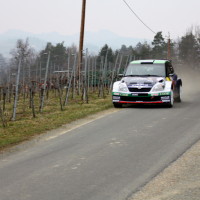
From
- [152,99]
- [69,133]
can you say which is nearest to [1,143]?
[69,133]

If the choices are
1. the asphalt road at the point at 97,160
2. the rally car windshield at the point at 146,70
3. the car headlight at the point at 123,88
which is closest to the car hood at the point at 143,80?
the car headlight at the point at 123,88

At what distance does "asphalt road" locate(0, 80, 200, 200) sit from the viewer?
211 inches

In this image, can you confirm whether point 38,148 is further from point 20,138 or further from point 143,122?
point 143,122

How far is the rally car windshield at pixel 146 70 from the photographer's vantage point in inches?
606

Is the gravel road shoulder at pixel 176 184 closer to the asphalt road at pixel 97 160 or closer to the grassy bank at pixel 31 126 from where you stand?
the asphalt road at pixel 97 160

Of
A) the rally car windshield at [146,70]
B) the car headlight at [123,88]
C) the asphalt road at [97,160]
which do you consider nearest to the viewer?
the asphalt road at [97,160]

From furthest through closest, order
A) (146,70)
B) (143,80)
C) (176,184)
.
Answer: (146,70)
(143,80)
(176,184)

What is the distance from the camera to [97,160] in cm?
693

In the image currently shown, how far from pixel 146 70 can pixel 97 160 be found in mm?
9026

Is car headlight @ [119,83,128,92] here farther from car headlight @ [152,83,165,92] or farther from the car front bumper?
car headlight @ [152,83,165,92]

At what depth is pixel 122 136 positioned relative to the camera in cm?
910

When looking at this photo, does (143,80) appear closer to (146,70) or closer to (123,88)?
(123,88)

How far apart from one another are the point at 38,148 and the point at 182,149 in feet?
8.96

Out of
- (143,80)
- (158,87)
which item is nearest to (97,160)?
(158,87)
